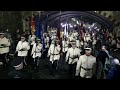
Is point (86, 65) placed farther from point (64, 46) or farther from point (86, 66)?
point (64, 46)

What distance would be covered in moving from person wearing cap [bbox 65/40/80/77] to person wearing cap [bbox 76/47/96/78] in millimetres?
194

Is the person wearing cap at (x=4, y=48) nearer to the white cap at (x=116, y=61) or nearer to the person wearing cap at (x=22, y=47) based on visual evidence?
the person wearing cap at (x=22, y=47)

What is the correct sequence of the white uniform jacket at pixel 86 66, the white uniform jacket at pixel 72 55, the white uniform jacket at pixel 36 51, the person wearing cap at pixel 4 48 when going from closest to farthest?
the white uniform jacket at pixel 86 66 → the white uniform jacket at pixel 72 55 → the person wearing cap at pixel 4 48 → the white uniform jacket at pixel 36 51

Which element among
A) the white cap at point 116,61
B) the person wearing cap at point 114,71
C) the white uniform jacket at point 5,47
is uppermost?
the white uniform jacket at point 5,47

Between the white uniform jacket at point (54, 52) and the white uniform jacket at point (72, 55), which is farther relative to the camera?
the white uniform jacket at point (54, 52)

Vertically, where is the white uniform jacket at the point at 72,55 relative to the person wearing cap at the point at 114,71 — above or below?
above

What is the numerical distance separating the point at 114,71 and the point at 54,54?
185cm

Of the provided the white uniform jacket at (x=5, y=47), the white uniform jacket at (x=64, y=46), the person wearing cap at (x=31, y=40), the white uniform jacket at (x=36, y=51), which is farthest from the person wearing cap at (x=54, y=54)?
the white uniform jacket at (x=5, y=47)

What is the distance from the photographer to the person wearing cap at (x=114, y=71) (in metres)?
6.95

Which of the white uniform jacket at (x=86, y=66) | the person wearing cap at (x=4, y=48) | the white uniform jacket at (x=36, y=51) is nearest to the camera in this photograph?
the white uniform jacket at (x=86, y=66)

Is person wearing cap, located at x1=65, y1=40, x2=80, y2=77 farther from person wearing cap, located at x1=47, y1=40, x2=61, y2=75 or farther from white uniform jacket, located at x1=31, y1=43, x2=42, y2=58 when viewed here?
white uniform jacket, located at x1=31, y1=43, x2=42, y2=58

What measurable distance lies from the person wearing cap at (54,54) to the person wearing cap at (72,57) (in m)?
0.32

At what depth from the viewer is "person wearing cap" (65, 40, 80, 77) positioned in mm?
7098
